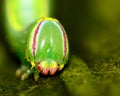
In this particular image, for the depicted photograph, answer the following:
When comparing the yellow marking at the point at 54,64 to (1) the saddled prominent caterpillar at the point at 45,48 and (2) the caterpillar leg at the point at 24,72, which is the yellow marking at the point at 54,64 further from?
(2) the caterpillar leg at the point at 24,72

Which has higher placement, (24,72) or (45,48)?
(45,48)

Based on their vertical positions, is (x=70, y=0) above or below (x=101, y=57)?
above

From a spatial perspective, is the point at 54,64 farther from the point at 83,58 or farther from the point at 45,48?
the point at 83,58

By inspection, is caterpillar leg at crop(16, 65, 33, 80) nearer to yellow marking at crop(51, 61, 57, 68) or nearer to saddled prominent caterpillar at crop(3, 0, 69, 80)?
saddled prominent caterpillar at crop(3, 0, 69, 80)

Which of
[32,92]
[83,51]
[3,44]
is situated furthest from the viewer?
[3,44]

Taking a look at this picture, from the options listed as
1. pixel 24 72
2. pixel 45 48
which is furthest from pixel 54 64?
pixel 24 72

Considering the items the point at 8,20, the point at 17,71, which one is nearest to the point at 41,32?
the point at 17,71

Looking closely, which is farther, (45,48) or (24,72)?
(24,72)

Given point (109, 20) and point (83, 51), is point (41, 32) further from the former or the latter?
point (109, 20)
